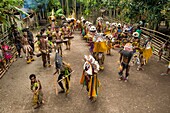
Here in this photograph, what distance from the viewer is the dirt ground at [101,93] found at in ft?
18.7

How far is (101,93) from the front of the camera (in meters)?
6.56

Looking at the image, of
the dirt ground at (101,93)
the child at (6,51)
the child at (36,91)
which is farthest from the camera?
the child at (6,51)

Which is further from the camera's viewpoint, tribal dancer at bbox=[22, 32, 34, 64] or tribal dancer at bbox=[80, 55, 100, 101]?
tribal dancer at bbox=[22, 32, 34, 64]

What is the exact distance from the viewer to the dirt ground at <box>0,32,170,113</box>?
18.7 ft

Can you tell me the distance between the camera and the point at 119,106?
5793 millimetres

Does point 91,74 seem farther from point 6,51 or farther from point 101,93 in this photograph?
point 6,51

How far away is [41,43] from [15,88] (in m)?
2.46

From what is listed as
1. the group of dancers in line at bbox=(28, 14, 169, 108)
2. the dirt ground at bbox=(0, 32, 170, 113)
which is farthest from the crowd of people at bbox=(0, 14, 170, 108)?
the dirt ground at bbox=(0, 32, 170, 113)

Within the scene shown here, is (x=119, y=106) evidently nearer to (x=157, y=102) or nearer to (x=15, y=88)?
(x=157, y=102)

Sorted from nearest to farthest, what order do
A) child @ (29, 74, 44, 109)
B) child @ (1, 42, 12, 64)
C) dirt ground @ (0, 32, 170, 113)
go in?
1. child @ (29, 74, 44, 109)
2. dirt ground @ (0, 32, 170, 113)
3. child @ (1, 42, 12, 64)

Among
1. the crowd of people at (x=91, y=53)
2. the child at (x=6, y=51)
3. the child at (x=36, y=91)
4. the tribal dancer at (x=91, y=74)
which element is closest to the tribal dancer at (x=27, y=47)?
the crowd of people at (x=91, y=53)

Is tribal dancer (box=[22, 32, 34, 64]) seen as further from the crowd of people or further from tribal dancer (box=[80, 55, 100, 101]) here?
tribal dancer (box=[80, 55, 100, 101])

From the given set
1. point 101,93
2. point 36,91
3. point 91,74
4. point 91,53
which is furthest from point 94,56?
point 36,91

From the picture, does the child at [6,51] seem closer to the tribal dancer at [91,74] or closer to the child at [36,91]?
the child at [36,91]
